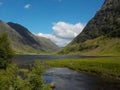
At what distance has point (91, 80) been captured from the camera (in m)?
104

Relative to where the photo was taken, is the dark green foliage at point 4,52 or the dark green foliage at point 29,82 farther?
the dark green foliage at point 4,52

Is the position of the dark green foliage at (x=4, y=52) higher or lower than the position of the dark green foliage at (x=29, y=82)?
higher

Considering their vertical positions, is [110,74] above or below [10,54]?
below

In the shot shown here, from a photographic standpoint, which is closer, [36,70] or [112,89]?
[36,70]

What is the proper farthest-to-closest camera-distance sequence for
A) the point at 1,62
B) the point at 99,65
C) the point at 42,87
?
the point at 99,65
the point at 1,62
the point at 42,87

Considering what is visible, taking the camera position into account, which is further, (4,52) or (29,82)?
(4,52)

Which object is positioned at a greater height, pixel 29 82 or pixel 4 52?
pixel 4 52

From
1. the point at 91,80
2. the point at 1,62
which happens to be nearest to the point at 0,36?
the point at 1,62

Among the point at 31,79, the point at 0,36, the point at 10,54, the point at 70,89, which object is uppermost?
the point at 0,36

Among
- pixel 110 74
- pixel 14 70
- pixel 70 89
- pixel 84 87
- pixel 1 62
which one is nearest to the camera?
pixel 14 70

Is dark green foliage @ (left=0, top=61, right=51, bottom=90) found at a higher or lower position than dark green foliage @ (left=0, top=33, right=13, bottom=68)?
lower

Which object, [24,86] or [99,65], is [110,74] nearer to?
[99,65]

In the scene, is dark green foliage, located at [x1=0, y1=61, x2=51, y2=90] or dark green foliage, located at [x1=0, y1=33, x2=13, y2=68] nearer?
dark green foliage, located at [x1=0, y1=61, x2=51, y2=90]

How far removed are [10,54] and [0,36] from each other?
1102 cm
